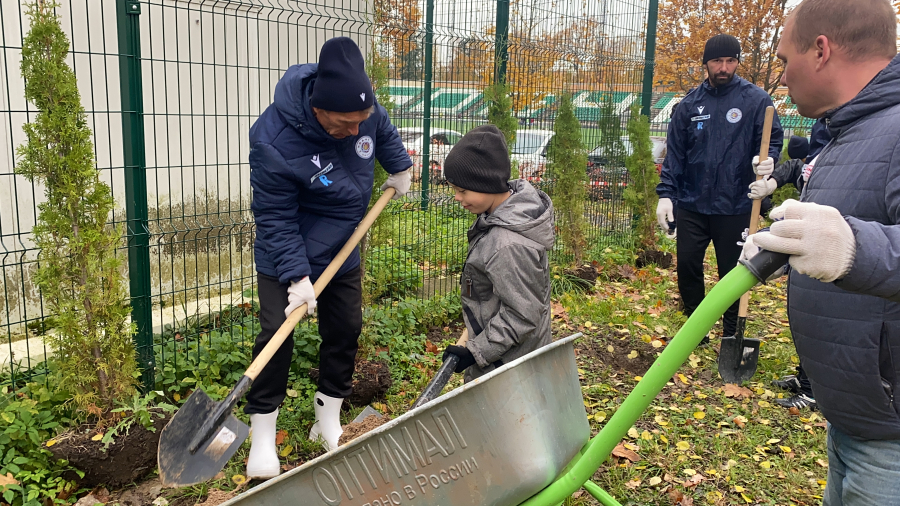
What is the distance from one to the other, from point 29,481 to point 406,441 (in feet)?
7.70

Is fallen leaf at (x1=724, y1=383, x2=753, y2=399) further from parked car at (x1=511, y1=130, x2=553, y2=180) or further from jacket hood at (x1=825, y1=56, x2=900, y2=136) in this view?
parked car at (x1=511, y1=130, x2=553, y2=180)

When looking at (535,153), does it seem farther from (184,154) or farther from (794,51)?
(794,51)

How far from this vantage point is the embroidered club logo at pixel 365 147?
3064mm

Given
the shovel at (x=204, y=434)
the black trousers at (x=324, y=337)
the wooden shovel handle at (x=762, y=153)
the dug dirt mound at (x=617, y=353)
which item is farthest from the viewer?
the dug dirt mound at (x=617, y=353)

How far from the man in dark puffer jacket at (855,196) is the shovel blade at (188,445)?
7.10 feet

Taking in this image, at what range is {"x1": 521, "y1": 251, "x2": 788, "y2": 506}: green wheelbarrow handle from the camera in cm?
142

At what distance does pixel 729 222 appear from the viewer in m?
4.55

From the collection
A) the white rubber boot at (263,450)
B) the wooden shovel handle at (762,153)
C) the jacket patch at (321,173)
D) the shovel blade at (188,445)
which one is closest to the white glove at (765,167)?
the wooden shovel handle at (762,153)

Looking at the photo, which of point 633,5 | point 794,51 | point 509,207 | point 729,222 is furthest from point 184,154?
point 633,5

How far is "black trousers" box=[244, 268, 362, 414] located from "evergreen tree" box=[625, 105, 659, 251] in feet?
17.4

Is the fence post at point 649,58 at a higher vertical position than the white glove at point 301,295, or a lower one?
higher

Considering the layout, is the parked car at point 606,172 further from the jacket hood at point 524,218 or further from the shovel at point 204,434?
the shovel at point 204,434

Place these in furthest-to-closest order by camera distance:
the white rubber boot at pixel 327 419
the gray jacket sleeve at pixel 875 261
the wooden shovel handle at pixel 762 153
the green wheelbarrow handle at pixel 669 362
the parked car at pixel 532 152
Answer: the parked car at pixel 532 152, the wooden shovel handle at pixel 762 153, the white rubber boot at pixel 327 419, the green wheelbarrow handle at pixel 669 362, the gray jacket sleeve at pixel 875 261

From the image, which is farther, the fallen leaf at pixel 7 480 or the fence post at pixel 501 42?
the fence post at pixel 501 42
